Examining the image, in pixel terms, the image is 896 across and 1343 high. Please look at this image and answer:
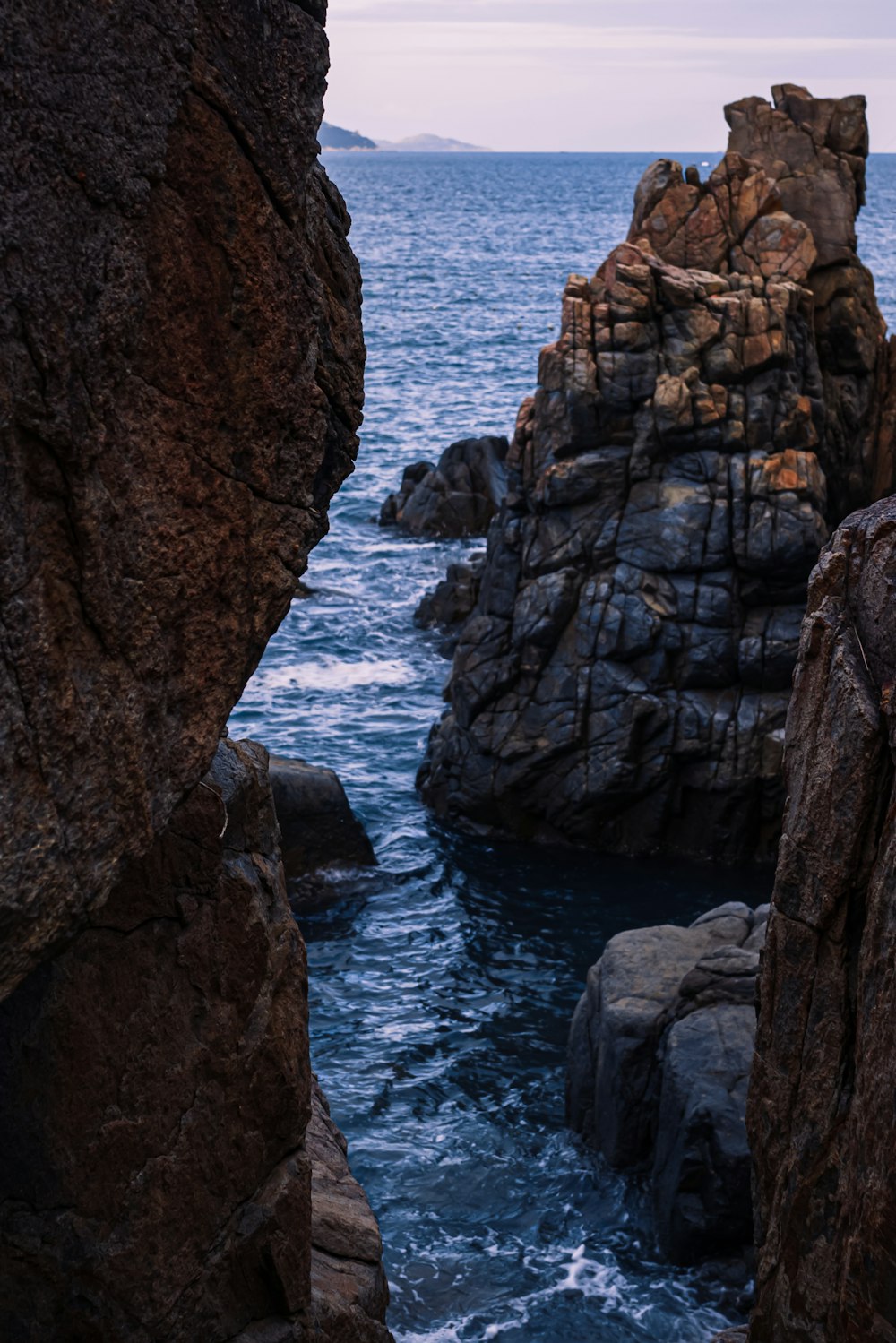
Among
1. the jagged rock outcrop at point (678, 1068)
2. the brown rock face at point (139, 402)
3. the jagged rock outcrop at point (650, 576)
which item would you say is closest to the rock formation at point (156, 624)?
the brown rock face at point (139, 402)

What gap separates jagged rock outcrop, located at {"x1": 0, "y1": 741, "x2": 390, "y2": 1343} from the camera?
350 inches

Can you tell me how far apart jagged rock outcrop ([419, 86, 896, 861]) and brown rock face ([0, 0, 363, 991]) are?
21.6m

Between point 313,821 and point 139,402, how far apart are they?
22.0m

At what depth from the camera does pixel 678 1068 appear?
19.0m

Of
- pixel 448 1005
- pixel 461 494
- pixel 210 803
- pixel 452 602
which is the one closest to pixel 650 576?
pixel 448 1005

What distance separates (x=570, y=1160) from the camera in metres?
21.1

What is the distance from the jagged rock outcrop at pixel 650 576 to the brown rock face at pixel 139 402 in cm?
2163

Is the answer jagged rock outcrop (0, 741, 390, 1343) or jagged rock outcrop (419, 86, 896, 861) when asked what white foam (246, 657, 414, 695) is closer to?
jagged rock outcrop (419, 86, 896, 861)

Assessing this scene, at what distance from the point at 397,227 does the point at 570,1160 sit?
18974cm

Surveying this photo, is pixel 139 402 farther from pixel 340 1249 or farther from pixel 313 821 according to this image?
pixel 313 821

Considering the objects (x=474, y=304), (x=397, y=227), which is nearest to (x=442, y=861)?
(x=474, y=304)

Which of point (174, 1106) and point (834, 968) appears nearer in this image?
point (174, 1106)

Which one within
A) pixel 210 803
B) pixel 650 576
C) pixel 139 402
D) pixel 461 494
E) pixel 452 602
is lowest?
pixel 452 602

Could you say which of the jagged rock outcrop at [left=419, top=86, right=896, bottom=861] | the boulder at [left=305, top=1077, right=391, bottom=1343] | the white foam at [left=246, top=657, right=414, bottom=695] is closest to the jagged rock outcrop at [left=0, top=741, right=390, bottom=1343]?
the boulder at [left=305, top=1077, right=391, bottom=1343]
